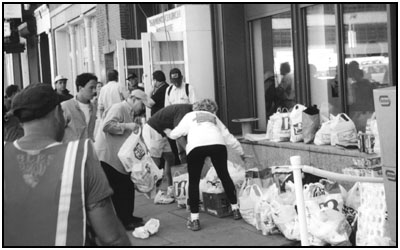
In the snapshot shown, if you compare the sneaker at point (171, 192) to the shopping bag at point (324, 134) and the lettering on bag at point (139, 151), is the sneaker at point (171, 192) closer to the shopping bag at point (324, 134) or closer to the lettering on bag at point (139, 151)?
the lettering on bag at point (139, 151)

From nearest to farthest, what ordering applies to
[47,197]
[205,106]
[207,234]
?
[47,197], [207,234], [205,106]

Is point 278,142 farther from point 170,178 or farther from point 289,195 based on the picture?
point 289,195

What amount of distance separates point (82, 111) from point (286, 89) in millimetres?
4470

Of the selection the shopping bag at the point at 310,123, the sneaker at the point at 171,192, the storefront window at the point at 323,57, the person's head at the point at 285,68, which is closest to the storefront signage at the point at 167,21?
the person's head at the point at 285,68

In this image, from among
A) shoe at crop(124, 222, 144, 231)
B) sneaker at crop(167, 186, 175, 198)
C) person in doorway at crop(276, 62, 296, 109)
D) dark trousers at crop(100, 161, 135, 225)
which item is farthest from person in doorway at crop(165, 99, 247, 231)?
person in doorway at crop(276, 62, 296, 109)

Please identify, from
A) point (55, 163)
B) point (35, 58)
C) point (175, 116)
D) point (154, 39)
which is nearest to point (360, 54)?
point (175, 116)

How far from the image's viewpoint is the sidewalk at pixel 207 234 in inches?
251

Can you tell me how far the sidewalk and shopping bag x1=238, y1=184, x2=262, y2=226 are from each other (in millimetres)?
97

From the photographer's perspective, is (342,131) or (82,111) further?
(342,131)

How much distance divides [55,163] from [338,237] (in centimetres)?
365

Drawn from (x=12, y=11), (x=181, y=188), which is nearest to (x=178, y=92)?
(x=181, y=188)

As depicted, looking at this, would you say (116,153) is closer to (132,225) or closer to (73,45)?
(132,225)

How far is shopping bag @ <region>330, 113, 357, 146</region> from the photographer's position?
7.58 metres

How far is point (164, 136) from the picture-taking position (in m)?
8.81
